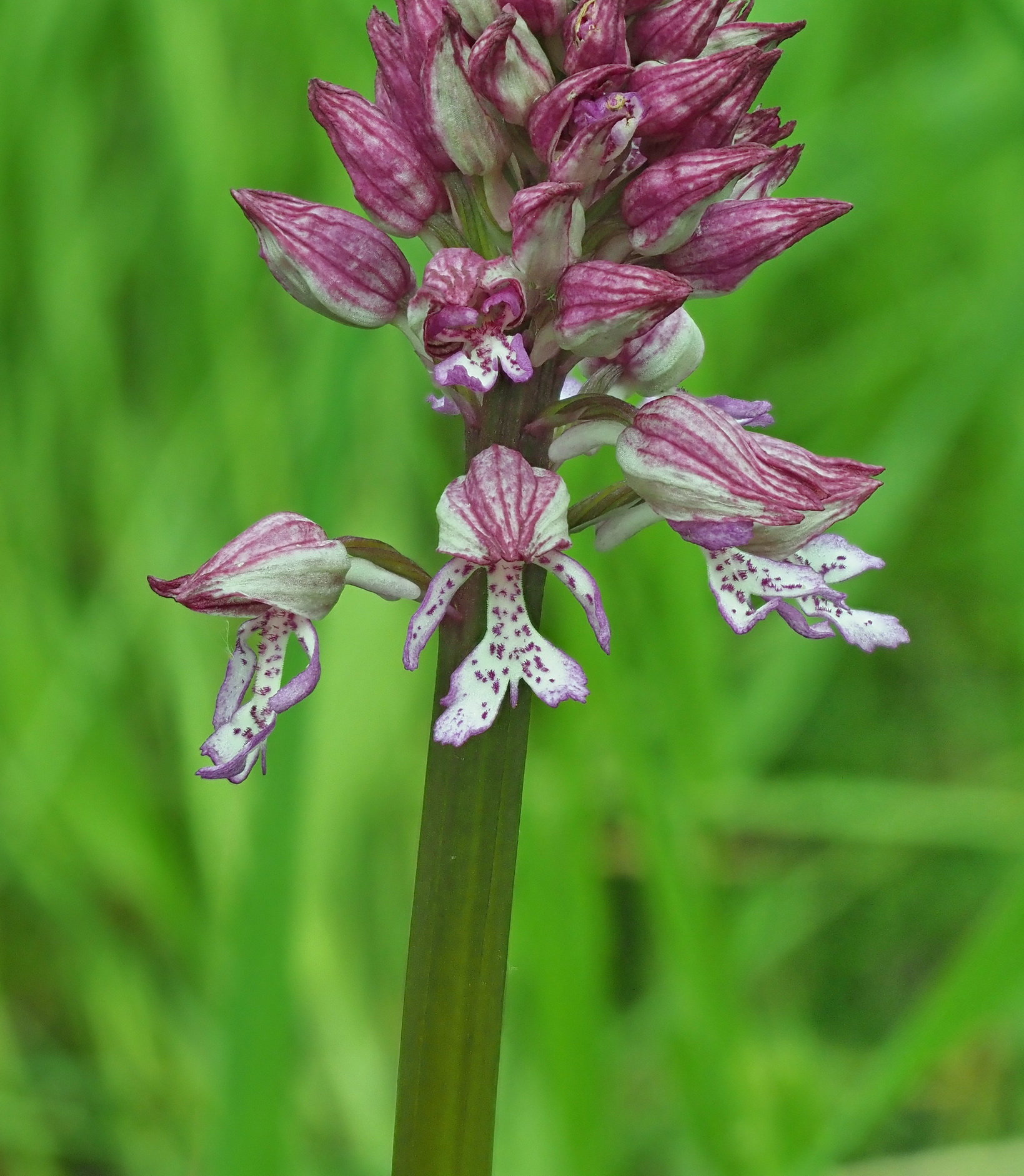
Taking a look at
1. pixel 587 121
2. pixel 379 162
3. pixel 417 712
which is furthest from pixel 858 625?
pixel 417 712

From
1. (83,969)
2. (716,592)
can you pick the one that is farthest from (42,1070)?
(716,592)

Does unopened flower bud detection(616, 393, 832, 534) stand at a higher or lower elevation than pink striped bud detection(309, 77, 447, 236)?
lower

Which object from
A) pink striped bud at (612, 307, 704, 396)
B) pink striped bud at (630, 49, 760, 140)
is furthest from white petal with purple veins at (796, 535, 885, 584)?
pink striped bud at (630, 49, 760, 140)

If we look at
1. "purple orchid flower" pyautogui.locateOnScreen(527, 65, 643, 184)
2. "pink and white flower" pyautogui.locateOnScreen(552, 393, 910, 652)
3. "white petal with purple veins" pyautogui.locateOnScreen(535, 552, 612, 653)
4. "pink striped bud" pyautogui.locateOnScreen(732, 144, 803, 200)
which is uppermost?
"pink striped bud" pyautogui.locateOnScreen(732, 144, 803, 200)

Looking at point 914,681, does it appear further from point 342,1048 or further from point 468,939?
point 468,939

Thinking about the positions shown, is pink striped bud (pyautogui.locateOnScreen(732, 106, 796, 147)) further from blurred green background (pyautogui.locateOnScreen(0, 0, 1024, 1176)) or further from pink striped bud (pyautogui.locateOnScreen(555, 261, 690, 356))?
blurred green background (pyautogui.locateOnScreen(0, 0, 1024, 1176))

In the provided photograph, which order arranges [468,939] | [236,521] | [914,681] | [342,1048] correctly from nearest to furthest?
[468,939] < [342,1048] < [236,521] < [914,681]

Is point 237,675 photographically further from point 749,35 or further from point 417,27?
point 749,35
